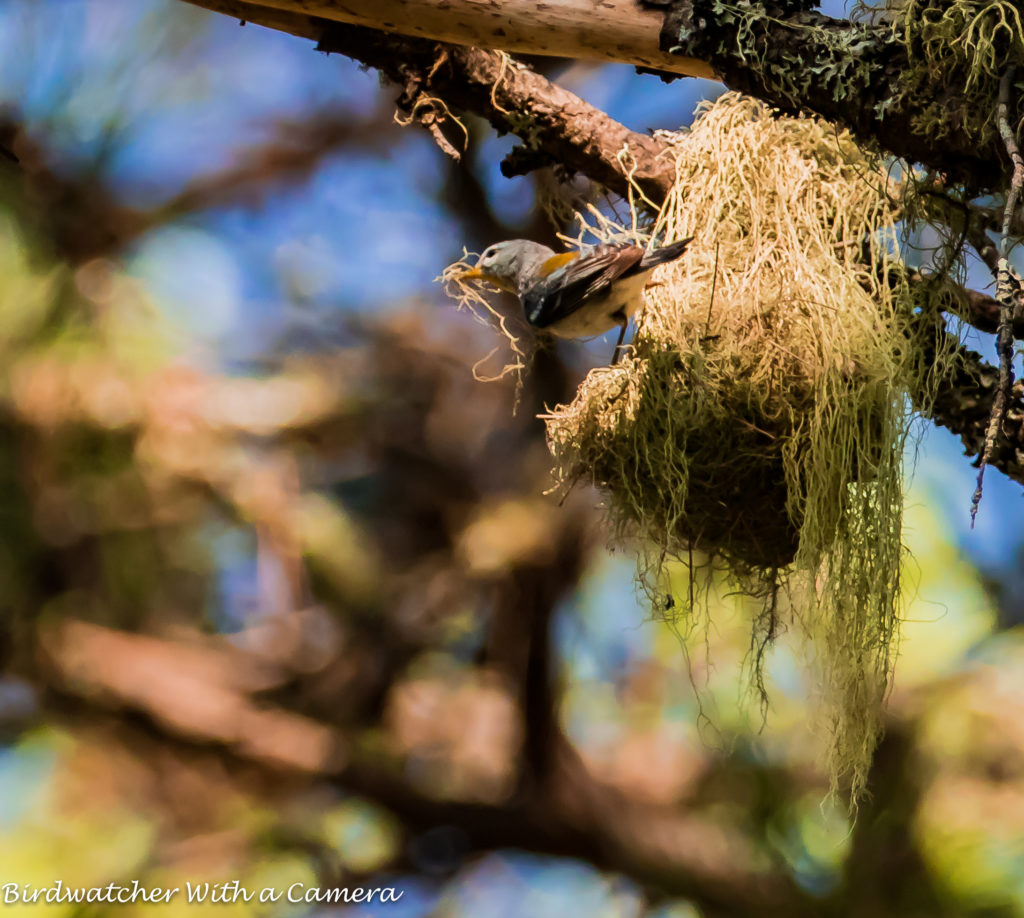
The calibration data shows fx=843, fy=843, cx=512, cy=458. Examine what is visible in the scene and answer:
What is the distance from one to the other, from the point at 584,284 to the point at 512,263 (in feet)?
0.86

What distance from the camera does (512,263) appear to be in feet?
4.92

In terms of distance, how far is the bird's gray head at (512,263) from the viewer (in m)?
1.46

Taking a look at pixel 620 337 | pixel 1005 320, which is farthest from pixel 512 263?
pixel 1005 320

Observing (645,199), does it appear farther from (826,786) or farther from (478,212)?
(826,786)

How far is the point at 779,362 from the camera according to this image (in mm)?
1213

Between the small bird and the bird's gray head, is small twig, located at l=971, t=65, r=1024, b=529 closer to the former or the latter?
the small bird

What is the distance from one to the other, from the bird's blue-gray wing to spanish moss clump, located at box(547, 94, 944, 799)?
0.37 ft

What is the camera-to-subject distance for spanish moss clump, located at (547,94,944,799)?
1176mm

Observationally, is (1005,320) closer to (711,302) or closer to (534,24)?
(711,302)

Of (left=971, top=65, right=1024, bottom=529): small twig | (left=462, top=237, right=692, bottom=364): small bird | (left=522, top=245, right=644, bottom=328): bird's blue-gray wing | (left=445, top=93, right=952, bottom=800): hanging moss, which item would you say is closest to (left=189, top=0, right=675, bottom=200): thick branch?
Answer: (left=445, top=93, right=952, bottom=800): hanging moss

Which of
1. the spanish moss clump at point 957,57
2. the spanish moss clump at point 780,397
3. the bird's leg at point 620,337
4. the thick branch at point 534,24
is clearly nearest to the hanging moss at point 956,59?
the spanish moss clump at point 957,57

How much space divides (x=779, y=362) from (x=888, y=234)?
328 millimetres

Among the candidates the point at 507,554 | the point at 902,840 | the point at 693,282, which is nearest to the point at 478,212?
the point at 507,554

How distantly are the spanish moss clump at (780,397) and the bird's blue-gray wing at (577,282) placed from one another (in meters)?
0.11
